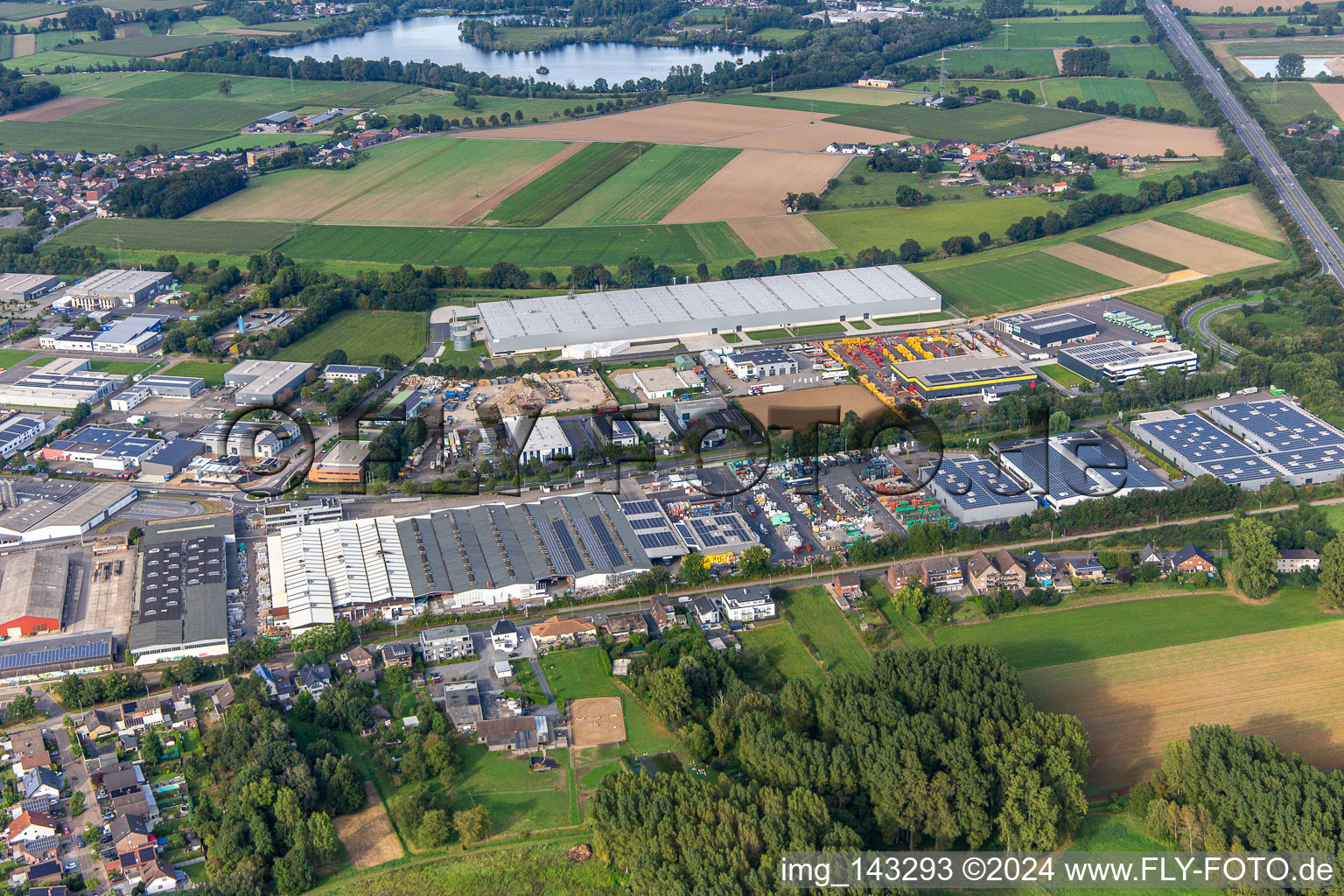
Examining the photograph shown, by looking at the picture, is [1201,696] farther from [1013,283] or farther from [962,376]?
[1013,283]

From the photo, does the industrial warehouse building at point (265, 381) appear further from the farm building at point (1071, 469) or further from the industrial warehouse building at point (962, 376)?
the farm building at point (1071, 469)

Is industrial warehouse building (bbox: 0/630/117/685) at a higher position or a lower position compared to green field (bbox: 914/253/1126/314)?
lower

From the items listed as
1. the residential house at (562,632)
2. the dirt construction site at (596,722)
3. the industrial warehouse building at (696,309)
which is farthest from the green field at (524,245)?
the dirt construction site at (596,722)

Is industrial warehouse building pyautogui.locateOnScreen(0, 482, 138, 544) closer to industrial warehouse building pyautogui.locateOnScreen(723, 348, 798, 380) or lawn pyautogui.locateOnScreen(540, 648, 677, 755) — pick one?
lawn pyautogui.locateOnScreen(540, 648, 677, 755)

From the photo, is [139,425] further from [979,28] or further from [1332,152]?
[979,28]

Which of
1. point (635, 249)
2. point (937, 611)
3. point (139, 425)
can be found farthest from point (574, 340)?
point (937, 611)

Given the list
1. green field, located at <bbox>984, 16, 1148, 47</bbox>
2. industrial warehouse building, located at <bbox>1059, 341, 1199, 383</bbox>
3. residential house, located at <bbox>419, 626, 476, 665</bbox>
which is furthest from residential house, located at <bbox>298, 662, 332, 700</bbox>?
Result: green field, located at <bbox>984, 16, 1148, 47</bbox>
